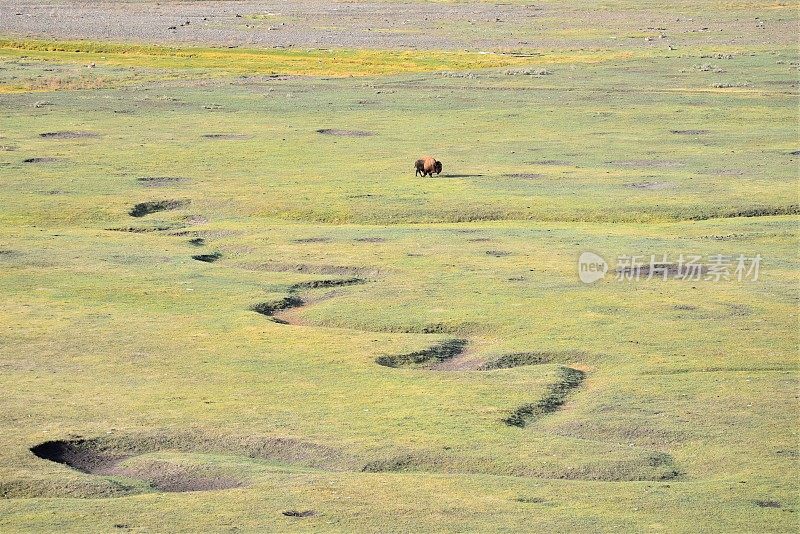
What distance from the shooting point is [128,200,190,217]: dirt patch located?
3419 centimetres

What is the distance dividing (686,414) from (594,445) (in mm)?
1802

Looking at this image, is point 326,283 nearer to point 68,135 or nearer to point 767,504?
point 767,504

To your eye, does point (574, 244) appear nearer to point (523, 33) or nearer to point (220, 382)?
point (220, 382)

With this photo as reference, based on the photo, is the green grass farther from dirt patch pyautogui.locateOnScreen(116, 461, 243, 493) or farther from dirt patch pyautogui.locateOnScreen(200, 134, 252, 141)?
dirt patch pyautogui.locateOnScreen(200, 134, 252, 141)

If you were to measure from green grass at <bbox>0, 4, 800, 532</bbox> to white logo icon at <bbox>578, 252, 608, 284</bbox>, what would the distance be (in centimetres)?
28

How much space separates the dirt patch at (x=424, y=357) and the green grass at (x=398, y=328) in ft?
0.35

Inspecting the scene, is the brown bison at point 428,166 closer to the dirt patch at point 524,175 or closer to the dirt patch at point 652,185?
the dirt patch at point 524,175

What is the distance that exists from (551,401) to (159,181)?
21737 mm

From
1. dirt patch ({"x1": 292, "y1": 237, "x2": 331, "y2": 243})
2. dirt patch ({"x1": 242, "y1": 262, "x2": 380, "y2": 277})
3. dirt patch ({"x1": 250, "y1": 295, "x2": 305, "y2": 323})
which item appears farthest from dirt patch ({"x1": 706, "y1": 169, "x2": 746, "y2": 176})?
dirt patch ({"x1": 250, "y1": 295, "x2": 305, "y2": 323})

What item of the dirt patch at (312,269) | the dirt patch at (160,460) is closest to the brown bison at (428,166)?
the dirt patch at (312,269)

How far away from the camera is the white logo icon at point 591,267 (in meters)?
26.3

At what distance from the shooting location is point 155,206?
34.8 meters

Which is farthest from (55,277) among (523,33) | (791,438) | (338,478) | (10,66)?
(523,33)

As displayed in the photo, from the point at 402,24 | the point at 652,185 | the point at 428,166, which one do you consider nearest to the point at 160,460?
the point at 428,166
